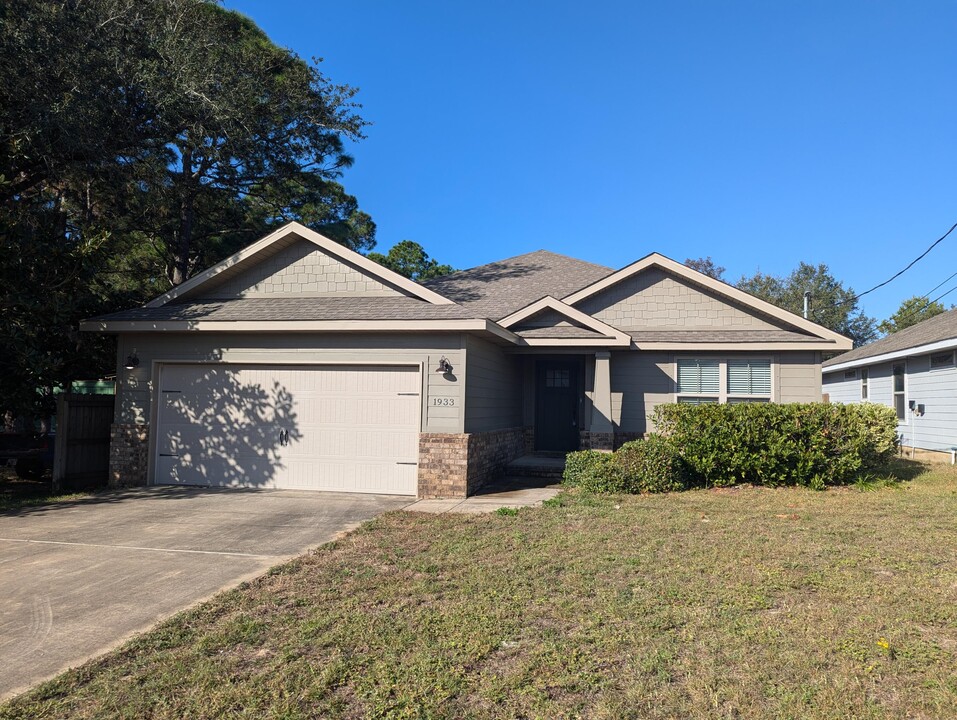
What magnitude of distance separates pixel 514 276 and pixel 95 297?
10.1 m

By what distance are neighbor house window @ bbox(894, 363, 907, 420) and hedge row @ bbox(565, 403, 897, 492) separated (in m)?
8.60

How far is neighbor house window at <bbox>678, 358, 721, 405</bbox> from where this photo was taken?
13.6 m

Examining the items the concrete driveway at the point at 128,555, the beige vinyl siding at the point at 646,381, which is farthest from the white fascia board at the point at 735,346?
the concrete driveway at the point at 128,555

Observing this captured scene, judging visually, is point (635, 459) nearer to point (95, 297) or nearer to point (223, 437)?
point (223, 437)

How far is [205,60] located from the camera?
52.2 ft

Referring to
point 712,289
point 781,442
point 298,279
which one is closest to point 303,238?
point 298,279

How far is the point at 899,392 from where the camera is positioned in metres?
18.6

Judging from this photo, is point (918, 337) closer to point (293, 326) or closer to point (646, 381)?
point (646, 381)

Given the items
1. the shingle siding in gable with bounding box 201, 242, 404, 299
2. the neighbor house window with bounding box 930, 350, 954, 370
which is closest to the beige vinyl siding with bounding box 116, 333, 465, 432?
the shingle siding in gable with bounding box 201, 242, 404, 299

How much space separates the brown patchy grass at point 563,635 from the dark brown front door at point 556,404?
742 centimetres

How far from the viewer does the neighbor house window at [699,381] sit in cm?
1362

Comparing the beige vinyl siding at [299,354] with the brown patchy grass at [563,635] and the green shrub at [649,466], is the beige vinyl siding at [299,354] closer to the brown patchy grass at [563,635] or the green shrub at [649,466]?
the green shrub at [649,466]

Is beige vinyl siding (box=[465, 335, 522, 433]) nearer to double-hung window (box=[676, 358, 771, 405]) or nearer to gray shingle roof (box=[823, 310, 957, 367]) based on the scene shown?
double-hung window (box=[676, 358, 771, 405])

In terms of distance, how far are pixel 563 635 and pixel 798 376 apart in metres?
10.7
